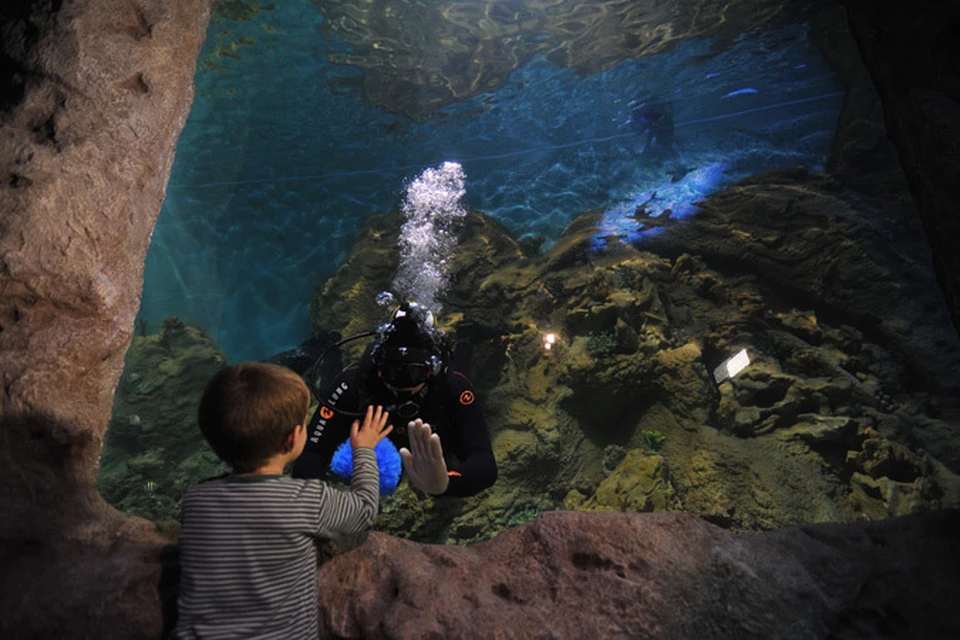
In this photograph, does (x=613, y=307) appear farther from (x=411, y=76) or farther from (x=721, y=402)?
(x=411, y=76)

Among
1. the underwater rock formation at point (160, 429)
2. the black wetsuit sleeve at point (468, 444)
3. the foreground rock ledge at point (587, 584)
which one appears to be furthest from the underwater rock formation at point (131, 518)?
the underwater rock formation at point (160, 429)

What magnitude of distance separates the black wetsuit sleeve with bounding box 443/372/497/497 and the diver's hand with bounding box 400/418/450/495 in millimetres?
744

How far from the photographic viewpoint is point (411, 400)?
335 cm

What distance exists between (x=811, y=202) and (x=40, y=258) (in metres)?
10.5

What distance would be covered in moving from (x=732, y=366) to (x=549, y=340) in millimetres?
2808

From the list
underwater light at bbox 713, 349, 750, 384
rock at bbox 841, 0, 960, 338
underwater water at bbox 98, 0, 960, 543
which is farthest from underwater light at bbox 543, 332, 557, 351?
rock at bbox 841, 0, 960, 338

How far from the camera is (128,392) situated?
8.99 meters

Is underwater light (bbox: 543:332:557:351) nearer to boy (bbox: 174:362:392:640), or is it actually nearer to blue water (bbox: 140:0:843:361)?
boy (bbox: 174:362:392:640)

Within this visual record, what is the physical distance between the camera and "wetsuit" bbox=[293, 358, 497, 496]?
3322mm

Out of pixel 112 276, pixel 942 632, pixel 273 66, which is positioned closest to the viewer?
pixel 942 632

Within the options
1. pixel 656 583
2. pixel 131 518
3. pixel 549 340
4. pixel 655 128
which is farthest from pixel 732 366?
pixel 655 128

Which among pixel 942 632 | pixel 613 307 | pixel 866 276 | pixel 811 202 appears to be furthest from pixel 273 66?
pixel 942 632

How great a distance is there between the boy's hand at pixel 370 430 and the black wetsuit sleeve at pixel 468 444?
1.22 metres

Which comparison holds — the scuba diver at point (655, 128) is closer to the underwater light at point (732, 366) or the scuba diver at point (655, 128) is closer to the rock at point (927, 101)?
the underwater light at point (732, 366)
